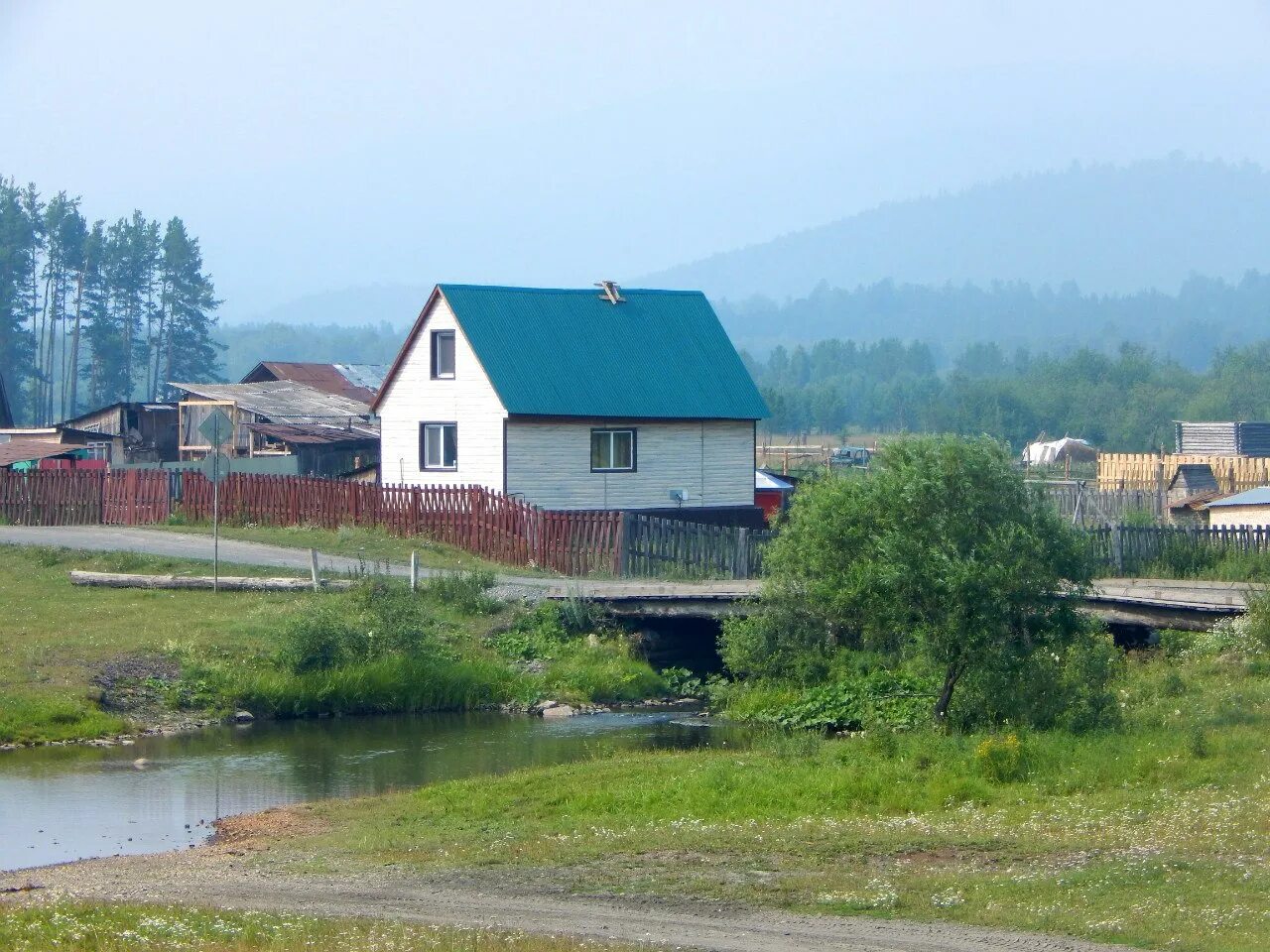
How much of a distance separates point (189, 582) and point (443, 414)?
12.1 metres

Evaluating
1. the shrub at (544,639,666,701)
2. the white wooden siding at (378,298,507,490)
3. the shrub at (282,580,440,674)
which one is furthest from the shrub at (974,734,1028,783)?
the white wooden siding at (378,298,507,490)

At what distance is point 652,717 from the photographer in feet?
86.9

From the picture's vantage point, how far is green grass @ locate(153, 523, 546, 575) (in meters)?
36.5

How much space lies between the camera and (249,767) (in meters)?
21.9

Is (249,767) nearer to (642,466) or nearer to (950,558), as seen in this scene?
(950,558)

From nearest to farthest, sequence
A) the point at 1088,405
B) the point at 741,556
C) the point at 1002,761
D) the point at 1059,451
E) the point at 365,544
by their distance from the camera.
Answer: the point at 1002,761, the point at 741,556, the point at 365,544, the point at 1059,451, the point at 1088,405

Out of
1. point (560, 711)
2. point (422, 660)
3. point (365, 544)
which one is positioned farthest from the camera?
point (365, 544)

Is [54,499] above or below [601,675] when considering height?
above

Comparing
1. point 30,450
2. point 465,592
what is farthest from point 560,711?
point 30,450

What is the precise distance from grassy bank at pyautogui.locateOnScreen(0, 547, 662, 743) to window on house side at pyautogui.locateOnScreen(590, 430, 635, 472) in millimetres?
11490

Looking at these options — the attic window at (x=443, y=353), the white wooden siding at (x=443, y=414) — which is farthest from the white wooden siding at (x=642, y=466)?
the attic window at (x=443, y=353)

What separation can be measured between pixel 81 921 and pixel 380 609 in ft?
53.7

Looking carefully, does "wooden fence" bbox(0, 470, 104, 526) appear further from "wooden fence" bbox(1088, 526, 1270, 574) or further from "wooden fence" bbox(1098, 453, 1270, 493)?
"wooden fence" bbox(1098, 453, 1270, 493)

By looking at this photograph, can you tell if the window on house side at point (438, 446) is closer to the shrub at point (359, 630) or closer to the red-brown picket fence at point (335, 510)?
the red-brown picket fence at point (335, 510)
